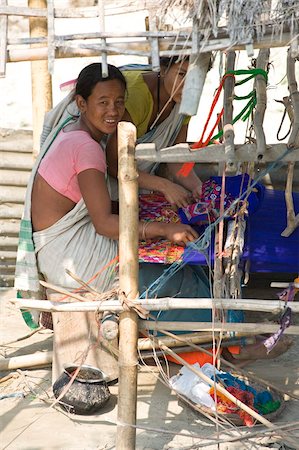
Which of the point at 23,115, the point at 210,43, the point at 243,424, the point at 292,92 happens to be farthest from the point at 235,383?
the point at 23,115

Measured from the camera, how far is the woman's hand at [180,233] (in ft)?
11.7

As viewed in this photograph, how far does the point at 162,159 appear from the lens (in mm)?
2951

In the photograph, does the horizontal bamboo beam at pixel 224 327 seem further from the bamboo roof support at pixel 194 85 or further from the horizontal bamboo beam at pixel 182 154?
the bamboo roof support at pixel 194 85

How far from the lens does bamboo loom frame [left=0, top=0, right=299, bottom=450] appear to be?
273cm

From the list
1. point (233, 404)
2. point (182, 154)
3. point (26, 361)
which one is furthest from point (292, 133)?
point (26, 361)

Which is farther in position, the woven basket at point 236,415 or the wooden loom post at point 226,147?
the woven basket at point 236,415

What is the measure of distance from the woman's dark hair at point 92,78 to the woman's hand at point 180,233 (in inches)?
30.7

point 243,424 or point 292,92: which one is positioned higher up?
point 292,92

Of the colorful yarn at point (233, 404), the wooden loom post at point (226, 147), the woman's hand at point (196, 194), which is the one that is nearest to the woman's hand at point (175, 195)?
the woman's hand at point (196, 194)

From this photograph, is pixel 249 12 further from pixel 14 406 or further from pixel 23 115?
pixel 23 115

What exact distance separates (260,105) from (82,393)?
5.14 ft

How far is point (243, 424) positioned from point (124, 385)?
71cm

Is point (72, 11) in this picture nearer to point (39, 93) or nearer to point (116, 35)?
point (116, 35)

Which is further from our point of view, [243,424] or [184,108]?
[243,424]
